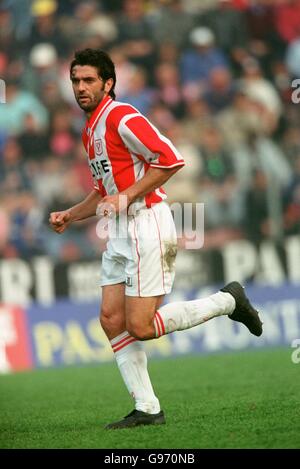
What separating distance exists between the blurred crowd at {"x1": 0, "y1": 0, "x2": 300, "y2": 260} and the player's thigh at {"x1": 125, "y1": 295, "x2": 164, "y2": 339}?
6861mm

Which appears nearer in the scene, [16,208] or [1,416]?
[1,416]

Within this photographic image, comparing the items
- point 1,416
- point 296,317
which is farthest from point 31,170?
point 1,416

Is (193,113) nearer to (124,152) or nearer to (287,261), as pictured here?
(287,261)

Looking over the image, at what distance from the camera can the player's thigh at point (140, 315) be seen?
654cm

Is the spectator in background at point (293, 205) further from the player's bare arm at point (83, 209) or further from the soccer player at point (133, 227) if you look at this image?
the soccer player at point (133, 227)

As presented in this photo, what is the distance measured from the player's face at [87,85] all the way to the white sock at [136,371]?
1.52m

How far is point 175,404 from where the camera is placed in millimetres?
7898

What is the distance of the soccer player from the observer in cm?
656

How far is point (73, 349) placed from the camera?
1320 centimetres

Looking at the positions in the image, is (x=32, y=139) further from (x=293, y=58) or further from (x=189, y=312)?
(x=189, y=312)

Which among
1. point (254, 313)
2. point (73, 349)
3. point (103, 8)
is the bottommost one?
point (73, 349)

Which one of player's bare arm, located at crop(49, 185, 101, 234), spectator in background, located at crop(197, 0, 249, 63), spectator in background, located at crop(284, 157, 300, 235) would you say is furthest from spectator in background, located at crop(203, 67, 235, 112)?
player's bare arm, located at crop(49, 185, 101, 234)

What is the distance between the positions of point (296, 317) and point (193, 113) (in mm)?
3703

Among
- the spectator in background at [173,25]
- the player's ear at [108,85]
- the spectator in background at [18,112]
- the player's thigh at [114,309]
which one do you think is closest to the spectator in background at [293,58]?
the spectator in background at [173,25]
